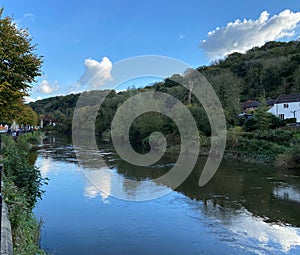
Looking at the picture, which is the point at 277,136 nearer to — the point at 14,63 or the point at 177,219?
the point at 177,219

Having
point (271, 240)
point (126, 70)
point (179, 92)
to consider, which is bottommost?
point (271, 240)

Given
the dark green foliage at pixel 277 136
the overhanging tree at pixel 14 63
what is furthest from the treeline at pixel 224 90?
the overhanging tree at pixel 14 63

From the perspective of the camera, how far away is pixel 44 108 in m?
91.4

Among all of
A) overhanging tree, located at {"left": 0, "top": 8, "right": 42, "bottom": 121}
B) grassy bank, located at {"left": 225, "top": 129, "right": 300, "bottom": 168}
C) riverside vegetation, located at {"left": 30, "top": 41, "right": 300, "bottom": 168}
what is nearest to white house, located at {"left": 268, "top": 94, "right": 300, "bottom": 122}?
riverside vegetation, located at {"left": 30, "top": 41, "right": 300, "bottom": 168}

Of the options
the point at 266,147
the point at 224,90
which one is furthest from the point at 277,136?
the point at 224,90

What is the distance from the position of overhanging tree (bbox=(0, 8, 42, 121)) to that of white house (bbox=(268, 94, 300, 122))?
3134cm

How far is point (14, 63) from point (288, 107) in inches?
1292

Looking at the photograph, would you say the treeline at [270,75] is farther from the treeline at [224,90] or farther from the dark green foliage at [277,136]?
the dark green foliage at [277,136]

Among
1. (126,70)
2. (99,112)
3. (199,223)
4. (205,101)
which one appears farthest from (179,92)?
(199,223)

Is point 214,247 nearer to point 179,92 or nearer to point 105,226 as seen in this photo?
point 105,226

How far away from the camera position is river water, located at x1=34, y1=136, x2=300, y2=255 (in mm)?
6672

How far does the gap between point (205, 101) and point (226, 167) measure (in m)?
11.6

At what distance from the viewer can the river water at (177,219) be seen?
6672mm

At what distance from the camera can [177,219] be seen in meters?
8.56
